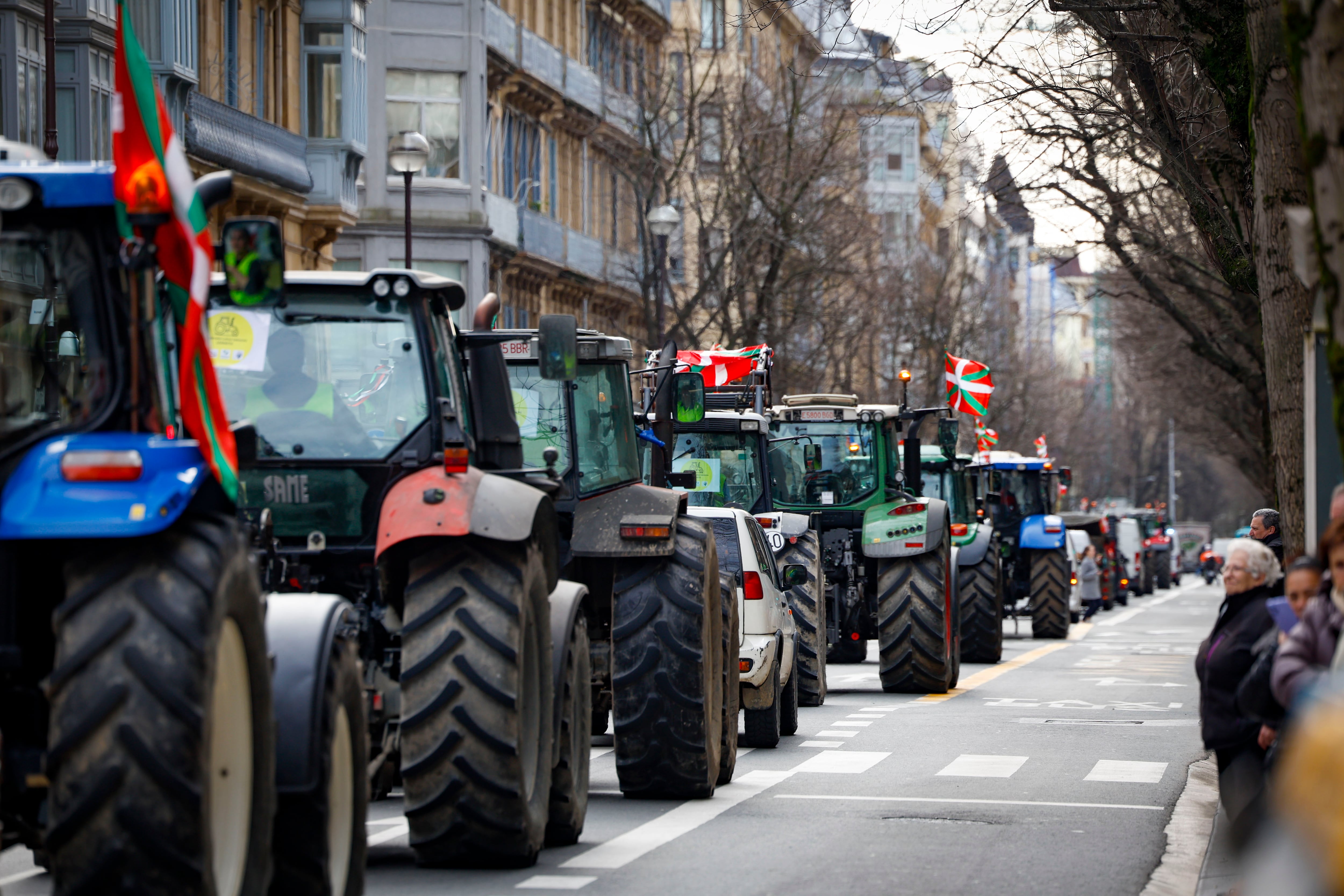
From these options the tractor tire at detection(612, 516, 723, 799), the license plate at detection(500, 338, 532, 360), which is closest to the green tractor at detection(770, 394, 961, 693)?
the license plate at detection(500, 338, 532, 360)

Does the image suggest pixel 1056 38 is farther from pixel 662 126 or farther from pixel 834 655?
pixel 662 126

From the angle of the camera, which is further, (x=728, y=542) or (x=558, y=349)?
(x=728, y=542)

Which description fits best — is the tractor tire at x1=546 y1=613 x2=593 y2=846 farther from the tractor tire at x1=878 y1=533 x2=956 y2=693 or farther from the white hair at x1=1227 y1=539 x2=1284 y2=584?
the tractor tire at x1=878 y1=533 x2=956 y2=693

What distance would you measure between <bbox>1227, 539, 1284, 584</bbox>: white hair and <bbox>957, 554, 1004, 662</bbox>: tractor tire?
17735mm

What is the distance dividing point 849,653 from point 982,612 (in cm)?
172

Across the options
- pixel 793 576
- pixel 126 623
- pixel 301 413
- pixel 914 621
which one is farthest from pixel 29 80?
pixel 126 623

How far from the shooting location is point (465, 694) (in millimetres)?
8570

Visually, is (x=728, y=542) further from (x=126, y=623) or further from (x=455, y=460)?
(x=126, y=623)

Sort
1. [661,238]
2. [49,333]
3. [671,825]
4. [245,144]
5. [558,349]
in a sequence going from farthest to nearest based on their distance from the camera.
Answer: [661,238]
[245,144]
[671,825]
[558,349]
[49,333]

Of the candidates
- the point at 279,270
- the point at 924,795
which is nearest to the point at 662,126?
the point at 924,795

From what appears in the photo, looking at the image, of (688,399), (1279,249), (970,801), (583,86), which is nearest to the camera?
(1279,249)

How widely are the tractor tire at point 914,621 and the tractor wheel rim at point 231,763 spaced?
15.5m

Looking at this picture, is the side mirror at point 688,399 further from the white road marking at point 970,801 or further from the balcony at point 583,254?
the balcony at point 583,254

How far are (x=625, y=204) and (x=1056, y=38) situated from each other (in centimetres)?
3194
